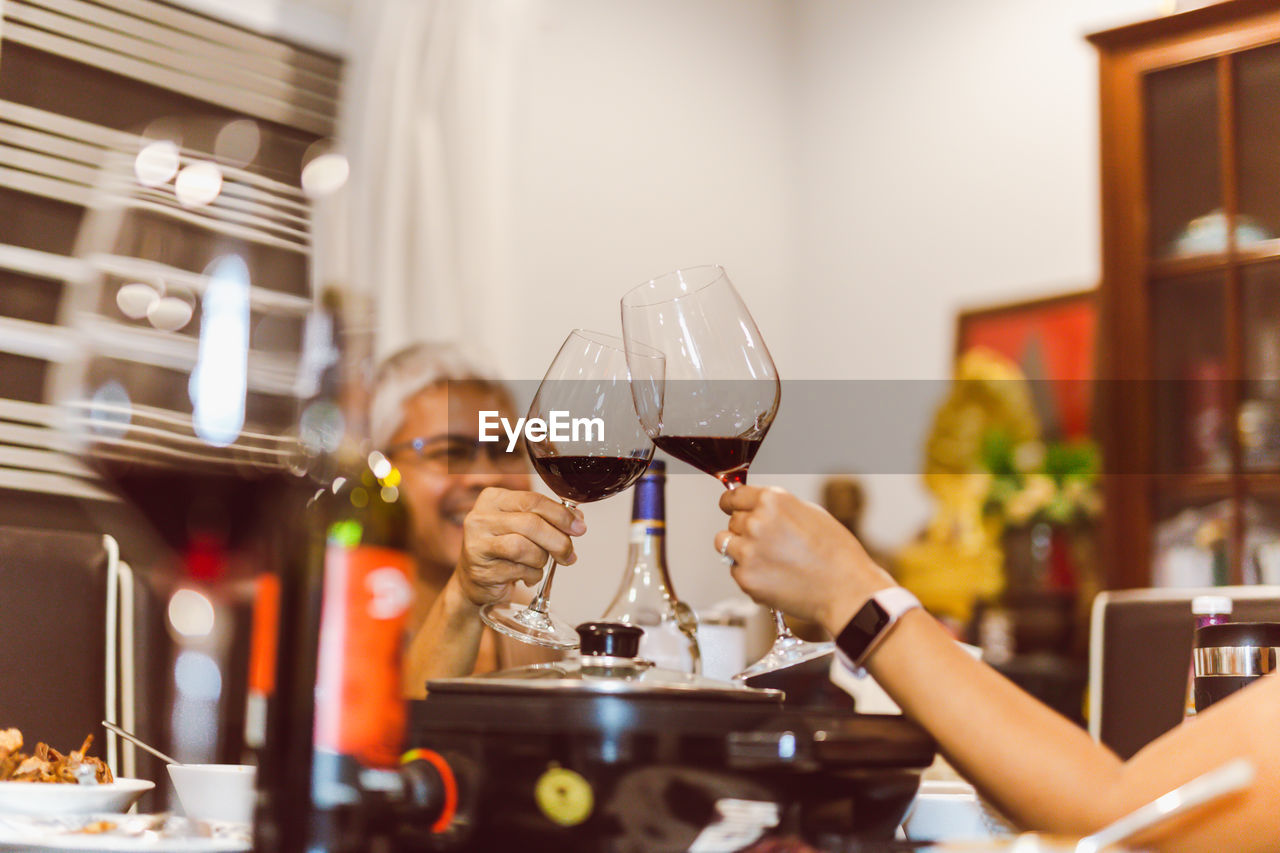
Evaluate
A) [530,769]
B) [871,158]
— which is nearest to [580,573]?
[871,158]

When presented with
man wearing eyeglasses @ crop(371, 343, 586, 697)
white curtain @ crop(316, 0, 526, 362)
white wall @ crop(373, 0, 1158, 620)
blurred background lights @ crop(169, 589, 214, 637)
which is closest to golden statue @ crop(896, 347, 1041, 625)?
white wall @ crop(373, 0, 1158, 620)

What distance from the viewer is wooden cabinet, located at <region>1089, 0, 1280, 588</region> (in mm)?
2205

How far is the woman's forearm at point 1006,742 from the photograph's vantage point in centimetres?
60

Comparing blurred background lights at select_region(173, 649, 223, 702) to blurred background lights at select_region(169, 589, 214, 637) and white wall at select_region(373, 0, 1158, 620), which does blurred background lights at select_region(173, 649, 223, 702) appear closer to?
blurred background lights at select_region(169, 589, 214, 637)

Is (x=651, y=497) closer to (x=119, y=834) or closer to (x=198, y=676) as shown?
(x=119, y=834)

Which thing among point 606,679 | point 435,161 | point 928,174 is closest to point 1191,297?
point 928,174

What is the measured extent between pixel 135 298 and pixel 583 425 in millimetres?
300

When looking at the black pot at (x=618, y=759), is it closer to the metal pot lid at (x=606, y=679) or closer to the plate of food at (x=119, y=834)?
the metal pot lid at (x=606, y=679)

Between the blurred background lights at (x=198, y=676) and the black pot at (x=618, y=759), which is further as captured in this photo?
the blurred background lights at (x=198, y=676)

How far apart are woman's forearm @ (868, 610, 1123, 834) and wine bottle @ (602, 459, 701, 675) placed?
1.01ft

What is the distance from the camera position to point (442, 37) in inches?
94.1

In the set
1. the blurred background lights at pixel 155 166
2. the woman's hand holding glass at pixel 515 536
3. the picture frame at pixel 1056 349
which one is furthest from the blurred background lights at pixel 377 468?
the picture frame at pixel 1056 349

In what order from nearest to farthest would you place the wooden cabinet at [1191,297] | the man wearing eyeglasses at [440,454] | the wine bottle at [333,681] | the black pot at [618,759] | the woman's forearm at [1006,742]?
the wine bottle at [333,681] < the black pot at [618,759] < the woman's forearm at [1006,742] < the man wearing eyeglasses at [440,454] < the wooden cabinet at [1191,297]

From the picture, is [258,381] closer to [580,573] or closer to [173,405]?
[173,405]
